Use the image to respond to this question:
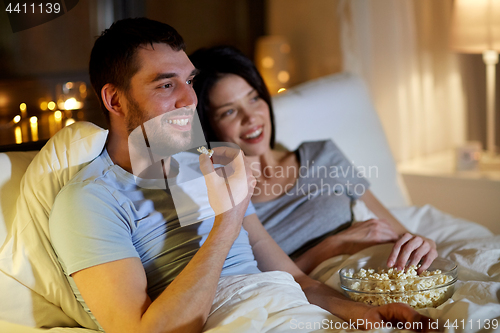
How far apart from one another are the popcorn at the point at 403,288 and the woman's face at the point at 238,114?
2.05ft

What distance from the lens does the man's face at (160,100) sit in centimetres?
113

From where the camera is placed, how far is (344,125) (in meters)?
2.01

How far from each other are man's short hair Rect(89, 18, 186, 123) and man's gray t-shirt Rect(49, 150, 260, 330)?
0.19 meters

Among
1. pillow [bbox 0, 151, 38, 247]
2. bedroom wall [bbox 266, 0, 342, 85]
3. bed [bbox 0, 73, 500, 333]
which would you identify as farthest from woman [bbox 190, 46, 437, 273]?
bedroom wall [bbox 266, 0, 342, 85]

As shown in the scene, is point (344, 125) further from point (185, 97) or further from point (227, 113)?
point (185, 97)

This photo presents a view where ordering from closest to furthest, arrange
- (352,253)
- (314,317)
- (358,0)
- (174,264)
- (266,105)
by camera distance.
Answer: (314,317) → (174,264) → (352,253) → (266,105) → (358,0)

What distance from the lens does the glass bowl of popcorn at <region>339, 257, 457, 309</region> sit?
1.04 meters

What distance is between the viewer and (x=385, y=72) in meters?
2.66

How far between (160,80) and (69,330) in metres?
0.62

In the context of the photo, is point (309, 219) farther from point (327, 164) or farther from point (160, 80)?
point (160, 80)

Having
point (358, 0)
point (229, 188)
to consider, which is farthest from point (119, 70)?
point (358, 0)

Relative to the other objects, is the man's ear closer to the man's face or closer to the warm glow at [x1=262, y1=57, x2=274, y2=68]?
the man's face

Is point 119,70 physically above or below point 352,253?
above

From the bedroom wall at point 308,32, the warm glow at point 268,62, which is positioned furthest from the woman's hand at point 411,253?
the warm glow at point 268,62
